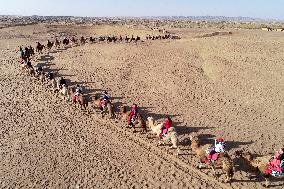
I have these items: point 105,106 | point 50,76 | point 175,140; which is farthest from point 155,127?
point 50,76

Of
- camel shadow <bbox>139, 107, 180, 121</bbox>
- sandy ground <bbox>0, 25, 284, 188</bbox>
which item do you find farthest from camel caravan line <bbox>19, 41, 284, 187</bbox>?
camel shadow <bbox>139, 107, 180, 121</bbox>

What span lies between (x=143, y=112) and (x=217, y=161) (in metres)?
7.80

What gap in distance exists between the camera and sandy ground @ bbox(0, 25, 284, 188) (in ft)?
50.2

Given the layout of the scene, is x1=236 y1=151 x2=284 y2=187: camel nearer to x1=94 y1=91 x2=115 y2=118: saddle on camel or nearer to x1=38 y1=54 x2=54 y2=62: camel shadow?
x1=94 y1=91 x2=115 y2=118: saddle on camel

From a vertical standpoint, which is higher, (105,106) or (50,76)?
(50,76)

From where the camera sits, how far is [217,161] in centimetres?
1571

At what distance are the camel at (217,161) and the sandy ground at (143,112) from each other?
39cm

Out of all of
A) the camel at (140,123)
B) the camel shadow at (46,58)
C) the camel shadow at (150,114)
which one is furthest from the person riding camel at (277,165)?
the camel shadow at (46,58)

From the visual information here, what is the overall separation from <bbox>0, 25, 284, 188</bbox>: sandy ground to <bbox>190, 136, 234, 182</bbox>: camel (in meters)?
0.39

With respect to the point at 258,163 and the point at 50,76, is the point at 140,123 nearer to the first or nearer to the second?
the point at 258,163

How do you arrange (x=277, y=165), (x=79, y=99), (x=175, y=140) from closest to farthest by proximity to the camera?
(x=277, y=165), (x=175, y=140), (x=79, y=99)

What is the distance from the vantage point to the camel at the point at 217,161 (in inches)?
564

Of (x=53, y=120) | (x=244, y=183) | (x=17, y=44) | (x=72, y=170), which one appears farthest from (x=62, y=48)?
(x=244, y=183)


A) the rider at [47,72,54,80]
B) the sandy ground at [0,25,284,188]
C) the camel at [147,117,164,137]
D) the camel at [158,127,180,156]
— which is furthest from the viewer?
the rider at [47,72,54,80]
